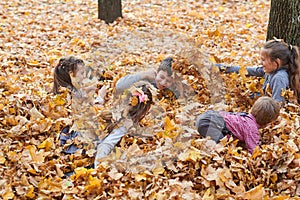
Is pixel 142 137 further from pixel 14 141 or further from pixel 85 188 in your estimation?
pixel 14 141

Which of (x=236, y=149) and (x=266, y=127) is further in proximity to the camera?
(x=266, y=127)

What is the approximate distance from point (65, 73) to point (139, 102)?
44.4 inches

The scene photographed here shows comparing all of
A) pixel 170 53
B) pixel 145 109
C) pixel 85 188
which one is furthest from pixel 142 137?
pixel 170 53

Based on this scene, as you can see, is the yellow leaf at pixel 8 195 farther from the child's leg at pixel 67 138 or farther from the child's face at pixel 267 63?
the child's face at pixel 267 63

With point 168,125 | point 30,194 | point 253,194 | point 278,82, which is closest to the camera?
point 253,194

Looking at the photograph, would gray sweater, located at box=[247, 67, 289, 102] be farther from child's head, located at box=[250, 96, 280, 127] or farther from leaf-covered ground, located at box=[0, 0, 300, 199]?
child's head, located at box=[250, 96, 280, 127]

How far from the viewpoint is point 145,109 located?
11.5 ft

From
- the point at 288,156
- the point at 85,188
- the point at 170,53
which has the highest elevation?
the point at 170,53

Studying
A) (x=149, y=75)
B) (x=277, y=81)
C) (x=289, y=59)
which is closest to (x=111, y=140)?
(x=149, y=75)

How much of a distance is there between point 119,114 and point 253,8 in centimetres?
589

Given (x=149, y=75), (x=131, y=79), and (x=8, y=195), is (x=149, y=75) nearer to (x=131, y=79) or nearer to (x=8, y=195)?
(x=131, y=79)

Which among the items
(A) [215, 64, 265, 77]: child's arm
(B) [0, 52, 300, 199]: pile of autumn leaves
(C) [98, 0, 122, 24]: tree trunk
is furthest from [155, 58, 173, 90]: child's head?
(C) [98, 0, 122, 24]: tree trunk

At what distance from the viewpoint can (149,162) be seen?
120 inches

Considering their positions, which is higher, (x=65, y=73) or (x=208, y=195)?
(x=65, y=73)
